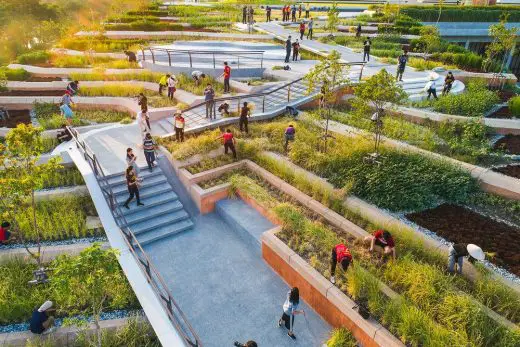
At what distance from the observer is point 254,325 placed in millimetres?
8367

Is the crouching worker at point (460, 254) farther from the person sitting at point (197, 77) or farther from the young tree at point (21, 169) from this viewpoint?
the person sitting at point (197, 77)

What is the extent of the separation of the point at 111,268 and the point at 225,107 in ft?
34.1

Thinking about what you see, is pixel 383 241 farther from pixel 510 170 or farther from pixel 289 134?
pixel 510 170

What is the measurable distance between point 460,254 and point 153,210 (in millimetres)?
8664

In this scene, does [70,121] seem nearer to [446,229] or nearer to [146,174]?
[146,174]

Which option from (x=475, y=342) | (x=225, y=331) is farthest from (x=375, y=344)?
(x=225, y=331)

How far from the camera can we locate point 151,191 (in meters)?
12.2

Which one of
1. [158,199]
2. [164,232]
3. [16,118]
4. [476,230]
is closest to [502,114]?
[476,230]

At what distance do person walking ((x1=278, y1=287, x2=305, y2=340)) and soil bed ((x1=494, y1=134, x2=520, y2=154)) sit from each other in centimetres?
999

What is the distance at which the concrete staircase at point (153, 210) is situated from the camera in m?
11.1

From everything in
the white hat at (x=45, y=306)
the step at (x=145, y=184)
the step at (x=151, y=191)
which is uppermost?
the step at (x=145, y=184)

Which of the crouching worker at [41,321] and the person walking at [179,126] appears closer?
the crouching worker at [41,321]

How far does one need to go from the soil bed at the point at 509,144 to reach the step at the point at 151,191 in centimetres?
1183

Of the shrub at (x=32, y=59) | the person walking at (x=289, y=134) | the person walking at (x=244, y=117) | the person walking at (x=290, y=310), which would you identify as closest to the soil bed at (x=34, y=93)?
the shrub at (x=32, y=59)
